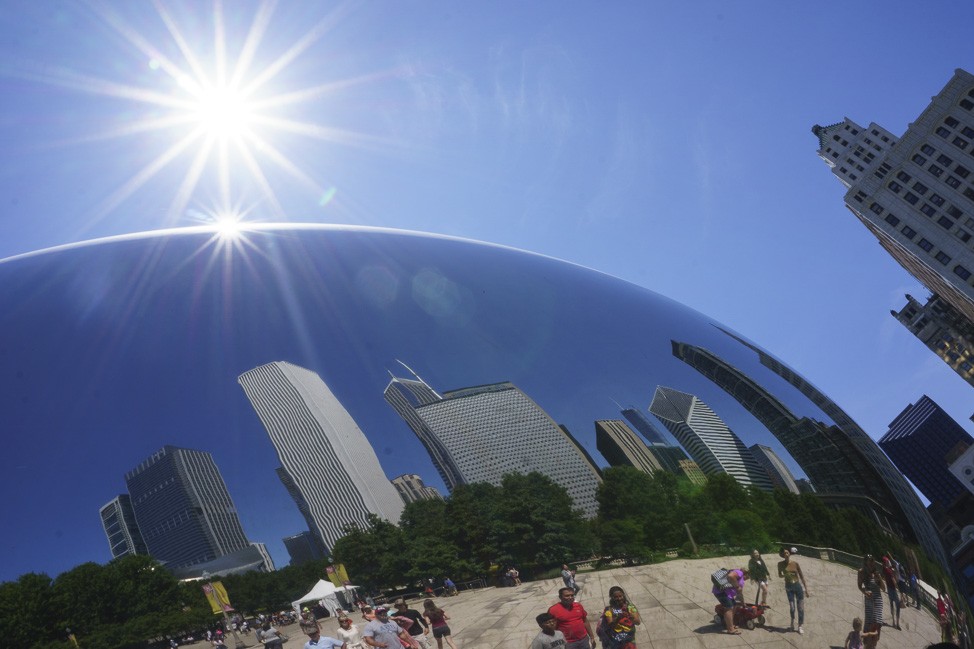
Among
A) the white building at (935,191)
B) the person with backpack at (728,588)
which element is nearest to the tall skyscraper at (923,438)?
the white building at (935,191)

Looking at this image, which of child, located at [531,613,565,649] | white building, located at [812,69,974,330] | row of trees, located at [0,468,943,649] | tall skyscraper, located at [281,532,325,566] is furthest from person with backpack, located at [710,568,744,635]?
white building, located at [812,69,974,330]

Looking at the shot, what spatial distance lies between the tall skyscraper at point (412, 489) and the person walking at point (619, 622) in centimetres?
89

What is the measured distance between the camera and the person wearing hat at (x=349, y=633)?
94.8 inches

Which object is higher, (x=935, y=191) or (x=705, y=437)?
(x=935, y=191)

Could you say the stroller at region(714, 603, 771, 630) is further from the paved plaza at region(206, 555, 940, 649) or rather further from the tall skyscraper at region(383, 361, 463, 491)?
the tall skyscraper at region(383, 361, 463, 491)

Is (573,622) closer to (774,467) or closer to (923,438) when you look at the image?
(774,467)

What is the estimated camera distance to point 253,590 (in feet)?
→ 8.32

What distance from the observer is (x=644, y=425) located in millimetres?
3055

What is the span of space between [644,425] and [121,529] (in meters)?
2.58

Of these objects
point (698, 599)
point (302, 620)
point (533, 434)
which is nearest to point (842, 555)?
point (698, 599)

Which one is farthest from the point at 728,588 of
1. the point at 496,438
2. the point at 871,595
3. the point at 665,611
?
the point at 496,438

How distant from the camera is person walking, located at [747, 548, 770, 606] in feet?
8.50

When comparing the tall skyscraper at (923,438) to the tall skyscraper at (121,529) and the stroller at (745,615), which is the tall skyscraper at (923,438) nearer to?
the stroller at (745,615)

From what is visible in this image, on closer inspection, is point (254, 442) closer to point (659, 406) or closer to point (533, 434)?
point (533, 434)
